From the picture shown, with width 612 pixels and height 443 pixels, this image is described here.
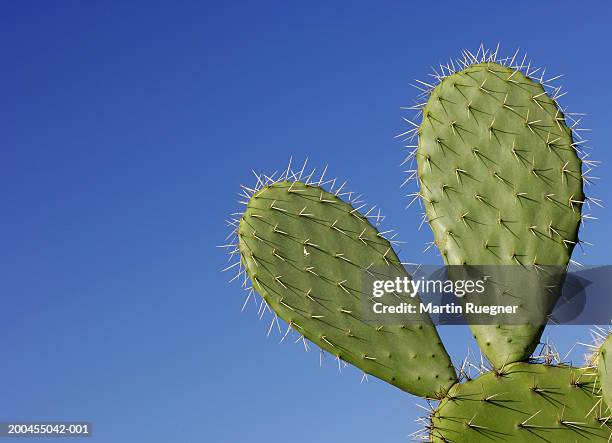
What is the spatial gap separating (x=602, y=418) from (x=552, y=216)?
2.20 ft

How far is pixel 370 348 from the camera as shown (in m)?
2.66

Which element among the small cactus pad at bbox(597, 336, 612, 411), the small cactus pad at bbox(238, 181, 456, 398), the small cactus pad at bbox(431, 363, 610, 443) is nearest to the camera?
the small cactus pad at bbox(597, 336, 612, 411)

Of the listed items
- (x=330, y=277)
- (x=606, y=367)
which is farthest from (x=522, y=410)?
(x=330, y=277)

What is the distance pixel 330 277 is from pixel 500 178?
2.18 feet

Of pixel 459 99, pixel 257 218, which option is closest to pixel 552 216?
pixel 459 99

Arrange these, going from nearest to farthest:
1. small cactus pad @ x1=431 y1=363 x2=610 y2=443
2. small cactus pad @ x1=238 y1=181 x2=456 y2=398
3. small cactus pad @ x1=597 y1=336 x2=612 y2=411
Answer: small cactus pad @ x1=597 y1=336 x2=612 y2=411 → small cactus pad @ x1=431 y1=363 x2=610 y2=443 → small cactus pad @ x1=238 y1=181 x2=456 y2=398

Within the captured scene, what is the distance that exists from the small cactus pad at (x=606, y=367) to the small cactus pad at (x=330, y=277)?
0.52 m

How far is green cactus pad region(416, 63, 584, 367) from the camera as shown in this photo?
2.76m

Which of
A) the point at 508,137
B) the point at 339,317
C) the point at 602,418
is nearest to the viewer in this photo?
the point at 602,418

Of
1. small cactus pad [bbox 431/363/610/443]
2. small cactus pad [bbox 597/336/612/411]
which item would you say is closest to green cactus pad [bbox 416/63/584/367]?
small cactus pad [bbox 431/363/610/443]

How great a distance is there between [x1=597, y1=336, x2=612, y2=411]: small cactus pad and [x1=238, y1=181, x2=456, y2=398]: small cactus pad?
52 cm

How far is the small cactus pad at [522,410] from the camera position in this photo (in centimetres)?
249

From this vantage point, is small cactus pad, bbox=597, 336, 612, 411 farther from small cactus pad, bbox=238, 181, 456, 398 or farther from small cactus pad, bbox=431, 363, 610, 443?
small cactus pad, bbox=238, 181, 456, 398

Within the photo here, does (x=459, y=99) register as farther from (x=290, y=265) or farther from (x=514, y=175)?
(x=290, y=265)
